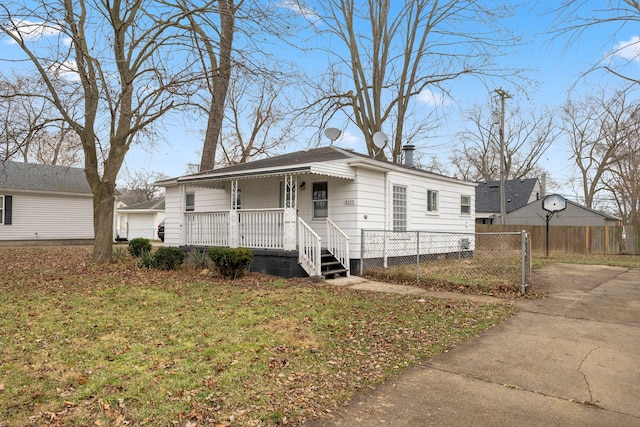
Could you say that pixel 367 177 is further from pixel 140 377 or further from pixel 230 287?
pixel 140 377

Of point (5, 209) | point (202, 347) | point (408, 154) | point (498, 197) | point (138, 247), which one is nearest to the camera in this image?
point (202, 347)

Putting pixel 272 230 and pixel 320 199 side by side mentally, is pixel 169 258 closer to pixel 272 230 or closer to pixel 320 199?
pixel 272 230

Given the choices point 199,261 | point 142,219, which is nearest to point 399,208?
point 199,261

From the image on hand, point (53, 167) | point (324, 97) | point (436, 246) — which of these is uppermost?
point (324, 97)

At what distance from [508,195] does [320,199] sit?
1052 inches

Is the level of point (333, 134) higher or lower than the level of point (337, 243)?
higher

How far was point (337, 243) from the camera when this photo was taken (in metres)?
11.0

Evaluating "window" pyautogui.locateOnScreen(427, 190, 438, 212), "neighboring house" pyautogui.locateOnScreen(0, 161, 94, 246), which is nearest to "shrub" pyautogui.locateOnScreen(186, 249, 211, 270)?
"window" pyautogui.locateOnScreen(427, 190, 438, 212)

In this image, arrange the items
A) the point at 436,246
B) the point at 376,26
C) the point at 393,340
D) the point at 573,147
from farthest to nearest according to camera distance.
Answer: the point at 573,147 < the point at 376,26 < the point at 436,246 < the point at 393,340

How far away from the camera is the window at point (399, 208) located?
12.4 m

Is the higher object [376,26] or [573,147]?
[376,26]

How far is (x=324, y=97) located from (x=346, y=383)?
18858 millimetres

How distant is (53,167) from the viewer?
24234 mm

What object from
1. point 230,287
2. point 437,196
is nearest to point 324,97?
point 437,196
